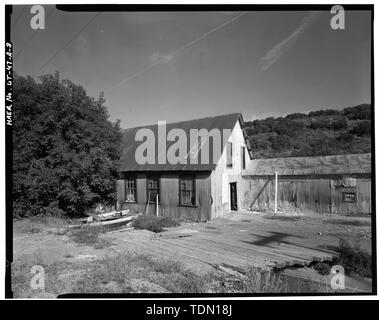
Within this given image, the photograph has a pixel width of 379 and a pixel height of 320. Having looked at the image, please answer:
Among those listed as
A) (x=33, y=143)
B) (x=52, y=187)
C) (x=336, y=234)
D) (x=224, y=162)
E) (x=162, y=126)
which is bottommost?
(x=336, y=234)

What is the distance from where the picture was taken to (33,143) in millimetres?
9477

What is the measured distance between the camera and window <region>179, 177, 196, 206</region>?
37.1 feet

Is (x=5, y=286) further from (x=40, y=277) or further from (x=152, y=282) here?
(x=152, y=282)

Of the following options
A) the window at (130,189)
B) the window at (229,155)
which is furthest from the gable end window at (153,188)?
the window at (229,155)

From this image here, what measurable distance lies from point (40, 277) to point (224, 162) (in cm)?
925

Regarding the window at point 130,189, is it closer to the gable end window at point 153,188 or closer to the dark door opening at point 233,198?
the gable end window at point 153,188

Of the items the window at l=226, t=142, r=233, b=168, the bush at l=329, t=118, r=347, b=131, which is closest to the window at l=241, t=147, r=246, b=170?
the window at l=226, t=142, r=233, b=168

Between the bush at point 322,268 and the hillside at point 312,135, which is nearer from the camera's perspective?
the bush at point 322,268

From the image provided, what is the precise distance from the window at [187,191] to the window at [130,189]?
9.84 ft

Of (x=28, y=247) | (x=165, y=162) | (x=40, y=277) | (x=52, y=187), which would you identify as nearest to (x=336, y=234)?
(x=165, y=162)

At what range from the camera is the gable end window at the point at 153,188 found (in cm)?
1234

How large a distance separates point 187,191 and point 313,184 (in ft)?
22.5

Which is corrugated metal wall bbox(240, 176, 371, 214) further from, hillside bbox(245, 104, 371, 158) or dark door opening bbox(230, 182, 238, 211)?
hillside bbox(245, 104, 371, 158)
